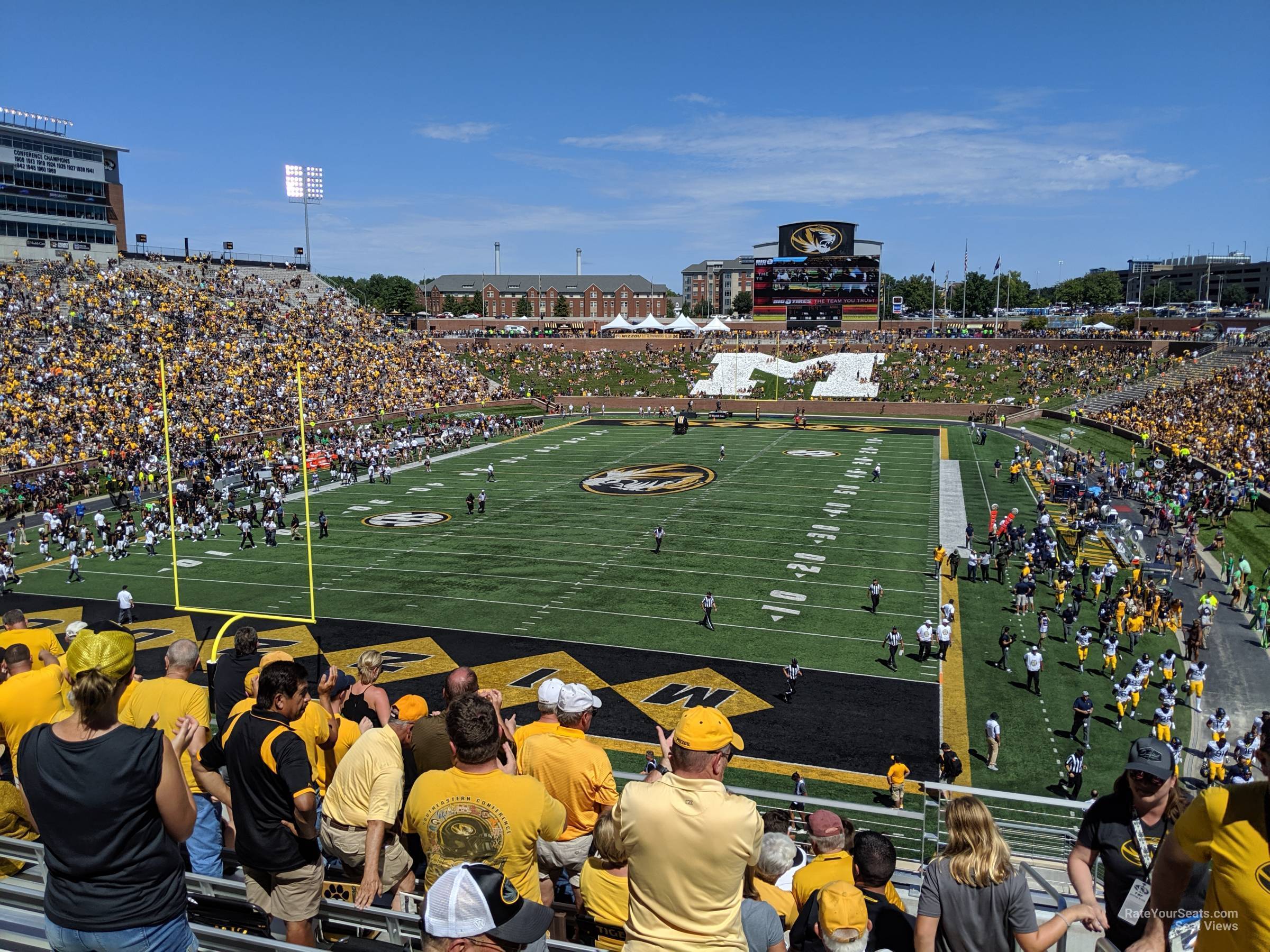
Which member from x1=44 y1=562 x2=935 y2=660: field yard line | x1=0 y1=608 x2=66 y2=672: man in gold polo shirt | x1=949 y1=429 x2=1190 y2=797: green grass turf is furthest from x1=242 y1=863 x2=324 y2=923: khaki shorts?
x1=44 y1=562 x2=935 y2=660: field yard line

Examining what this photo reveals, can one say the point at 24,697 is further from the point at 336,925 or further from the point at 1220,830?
the point at 1220,830

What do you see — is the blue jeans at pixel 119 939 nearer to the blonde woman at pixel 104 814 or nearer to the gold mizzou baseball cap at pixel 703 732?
the blonde woman at pixel 104 814

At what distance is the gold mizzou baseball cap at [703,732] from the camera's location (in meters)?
3.65

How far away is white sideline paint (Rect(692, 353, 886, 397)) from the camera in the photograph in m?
74.2

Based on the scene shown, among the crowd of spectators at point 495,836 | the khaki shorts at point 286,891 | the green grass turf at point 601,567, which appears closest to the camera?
the crowd of spectators at point 495,836

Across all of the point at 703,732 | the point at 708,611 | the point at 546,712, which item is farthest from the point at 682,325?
the point at 703,732

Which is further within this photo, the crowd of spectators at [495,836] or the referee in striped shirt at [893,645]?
the referee in striped shirt at [893,645]

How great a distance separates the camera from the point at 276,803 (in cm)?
460

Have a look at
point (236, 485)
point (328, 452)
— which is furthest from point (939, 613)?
point (328, 452)

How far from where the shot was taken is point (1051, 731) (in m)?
16.7

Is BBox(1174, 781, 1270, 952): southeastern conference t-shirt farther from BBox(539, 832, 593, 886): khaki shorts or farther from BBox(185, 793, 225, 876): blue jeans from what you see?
BBox(185, 793, 225, 876): blue jeans

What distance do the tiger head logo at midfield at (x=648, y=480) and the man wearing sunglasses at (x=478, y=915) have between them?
3386 centimetres

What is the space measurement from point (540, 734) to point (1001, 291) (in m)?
179

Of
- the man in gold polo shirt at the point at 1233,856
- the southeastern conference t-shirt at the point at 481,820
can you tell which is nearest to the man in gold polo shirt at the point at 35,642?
the southeastern conference t-shirt at the point at 481,820
